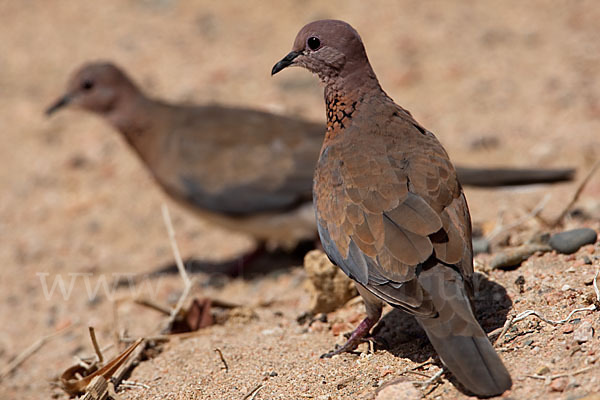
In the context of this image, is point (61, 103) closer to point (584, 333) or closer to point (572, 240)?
point (572, 240)

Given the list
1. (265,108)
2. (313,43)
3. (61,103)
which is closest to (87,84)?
(61,103)

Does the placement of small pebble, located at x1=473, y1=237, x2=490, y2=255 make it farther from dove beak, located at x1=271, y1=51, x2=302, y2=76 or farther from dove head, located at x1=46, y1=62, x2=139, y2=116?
dove head, located at x1=46, y1=62, x2=139, y2=116

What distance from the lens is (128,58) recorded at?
Result: 28.7ft

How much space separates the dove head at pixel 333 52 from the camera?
3709mm

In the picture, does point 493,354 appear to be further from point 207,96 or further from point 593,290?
point 207,96

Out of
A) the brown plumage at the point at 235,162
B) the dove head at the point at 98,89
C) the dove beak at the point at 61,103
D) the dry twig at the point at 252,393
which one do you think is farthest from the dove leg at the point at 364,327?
the dove beak at the point at 61,103

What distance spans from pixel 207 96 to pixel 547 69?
341 centimetres

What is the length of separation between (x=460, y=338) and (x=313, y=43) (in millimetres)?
1722

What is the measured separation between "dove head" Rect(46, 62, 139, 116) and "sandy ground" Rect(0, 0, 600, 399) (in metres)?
0.84

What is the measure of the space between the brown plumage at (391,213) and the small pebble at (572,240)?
0.70 meters

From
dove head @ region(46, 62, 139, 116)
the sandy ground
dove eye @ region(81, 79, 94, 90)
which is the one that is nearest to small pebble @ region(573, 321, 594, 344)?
the sandy ground

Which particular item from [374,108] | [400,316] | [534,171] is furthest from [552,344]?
[534,171]

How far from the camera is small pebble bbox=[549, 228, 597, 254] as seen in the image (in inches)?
142

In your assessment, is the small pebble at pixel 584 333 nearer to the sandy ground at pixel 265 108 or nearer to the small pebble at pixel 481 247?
the sandy ground at pixel 265 108
